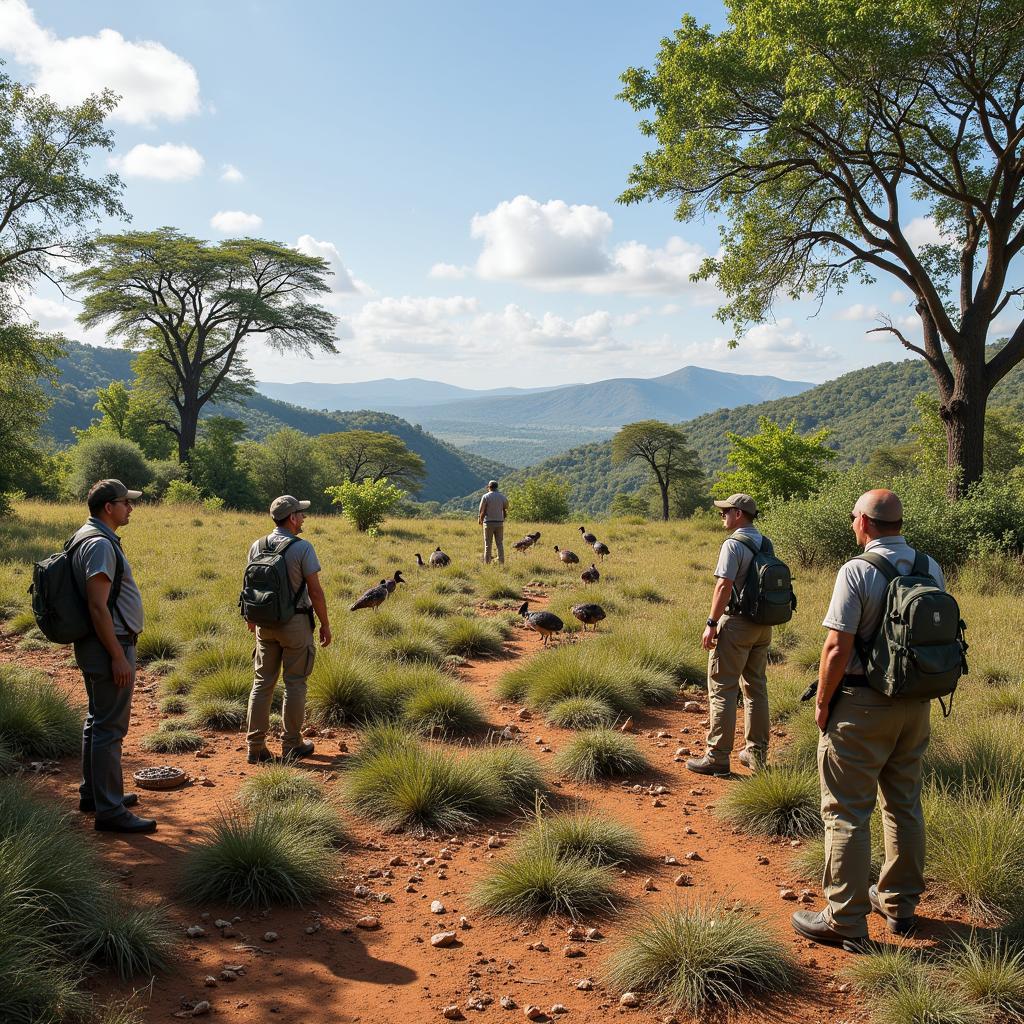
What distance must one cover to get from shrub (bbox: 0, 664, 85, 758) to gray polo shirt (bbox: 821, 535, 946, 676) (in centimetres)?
627

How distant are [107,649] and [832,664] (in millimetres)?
4459

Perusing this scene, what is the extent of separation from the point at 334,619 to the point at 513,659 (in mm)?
2621

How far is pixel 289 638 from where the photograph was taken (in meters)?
6.07

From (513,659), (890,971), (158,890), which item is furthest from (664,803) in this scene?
(513,659)

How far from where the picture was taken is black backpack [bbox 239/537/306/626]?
19.3ft

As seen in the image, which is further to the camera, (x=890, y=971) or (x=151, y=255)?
(x=151, y=255)

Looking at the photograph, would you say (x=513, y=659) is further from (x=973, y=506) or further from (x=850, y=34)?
(x=850, y=34)

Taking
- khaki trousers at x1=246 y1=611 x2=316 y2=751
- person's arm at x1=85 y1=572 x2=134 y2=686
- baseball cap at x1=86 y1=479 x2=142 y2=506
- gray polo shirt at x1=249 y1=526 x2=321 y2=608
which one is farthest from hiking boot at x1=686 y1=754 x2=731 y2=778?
baseball cap at x1=86 y1=479 x2=142 y2=506

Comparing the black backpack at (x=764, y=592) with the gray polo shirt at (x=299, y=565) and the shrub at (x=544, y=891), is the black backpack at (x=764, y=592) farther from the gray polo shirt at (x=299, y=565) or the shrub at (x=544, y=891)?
the gray polo shirt at (x=299, y=565)

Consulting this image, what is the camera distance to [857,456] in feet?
290

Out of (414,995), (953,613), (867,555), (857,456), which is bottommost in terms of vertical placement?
(414,995)

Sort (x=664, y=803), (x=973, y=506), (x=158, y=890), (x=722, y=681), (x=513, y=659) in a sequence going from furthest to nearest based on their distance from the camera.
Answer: (x=973, y=506) < (x=513, y=659) < (x=722, y=681) < (x=664, y=803) < (x=158, y=890)

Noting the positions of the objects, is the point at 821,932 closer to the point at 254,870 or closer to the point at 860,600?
the point at 860,600

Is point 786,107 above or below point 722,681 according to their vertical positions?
above
